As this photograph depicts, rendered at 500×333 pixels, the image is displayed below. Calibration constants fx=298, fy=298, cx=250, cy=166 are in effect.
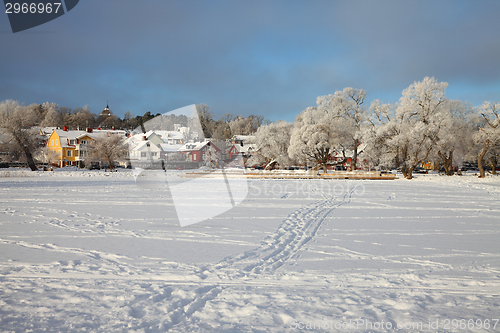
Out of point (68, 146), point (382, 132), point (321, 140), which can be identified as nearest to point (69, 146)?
point (68, 146)

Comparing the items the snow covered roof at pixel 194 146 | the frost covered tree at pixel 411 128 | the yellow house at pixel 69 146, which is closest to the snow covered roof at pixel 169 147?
the snow covered roof at pixel 194 146

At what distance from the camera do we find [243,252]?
5.84 meters

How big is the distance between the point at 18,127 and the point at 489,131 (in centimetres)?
5443

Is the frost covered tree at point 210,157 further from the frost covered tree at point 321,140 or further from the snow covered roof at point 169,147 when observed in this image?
the frost covered tree at point 321,140

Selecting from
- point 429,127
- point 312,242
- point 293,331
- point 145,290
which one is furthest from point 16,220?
point 429,127

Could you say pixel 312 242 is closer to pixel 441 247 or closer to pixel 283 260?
Answer: pixel 283 260

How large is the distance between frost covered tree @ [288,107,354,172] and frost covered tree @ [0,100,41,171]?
3428cm

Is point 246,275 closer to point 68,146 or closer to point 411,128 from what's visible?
point 411,128

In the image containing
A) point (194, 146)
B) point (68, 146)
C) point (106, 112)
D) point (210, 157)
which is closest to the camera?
point (210, 157)

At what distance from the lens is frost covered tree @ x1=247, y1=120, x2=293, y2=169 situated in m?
41.9

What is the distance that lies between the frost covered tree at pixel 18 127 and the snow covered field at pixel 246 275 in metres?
37.5

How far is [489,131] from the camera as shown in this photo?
30.1 m

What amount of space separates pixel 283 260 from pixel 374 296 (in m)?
1.77

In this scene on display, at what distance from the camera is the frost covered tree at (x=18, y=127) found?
3769cm
